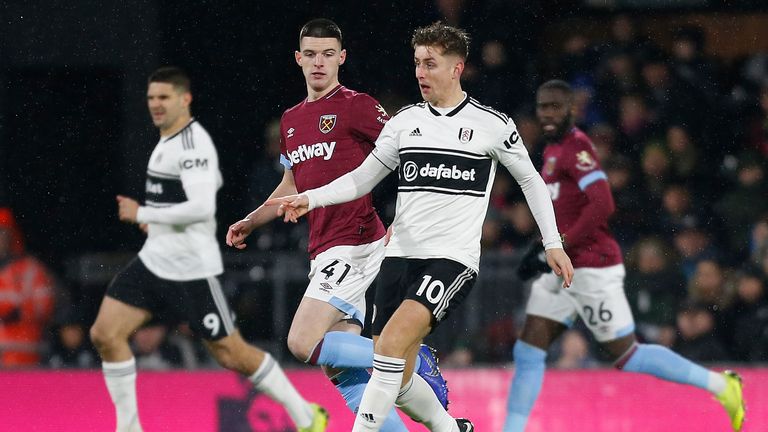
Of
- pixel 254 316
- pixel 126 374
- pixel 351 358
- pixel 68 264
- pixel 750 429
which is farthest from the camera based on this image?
pixel 68 264

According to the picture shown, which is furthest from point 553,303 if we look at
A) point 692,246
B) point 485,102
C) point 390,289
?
point 485,102

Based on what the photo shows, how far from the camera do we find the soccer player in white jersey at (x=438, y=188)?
516 cm

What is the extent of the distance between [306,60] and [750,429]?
3.27 meters

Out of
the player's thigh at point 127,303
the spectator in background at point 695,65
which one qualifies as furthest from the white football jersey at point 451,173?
the spectator in background at point 695,65

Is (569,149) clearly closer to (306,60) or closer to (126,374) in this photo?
(306,60)

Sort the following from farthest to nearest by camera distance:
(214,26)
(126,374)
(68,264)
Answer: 1. (214,26)
2. (68,264)
3. (126,374)

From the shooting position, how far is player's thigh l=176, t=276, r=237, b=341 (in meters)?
6.57

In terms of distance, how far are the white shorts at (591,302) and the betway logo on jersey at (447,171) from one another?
1.71 m

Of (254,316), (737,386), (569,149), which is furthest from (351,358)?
(254,316)

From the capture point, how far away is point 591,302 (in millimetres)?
6777

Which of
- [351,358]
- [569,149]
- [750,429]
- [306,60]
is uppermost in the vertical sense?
[306,60]

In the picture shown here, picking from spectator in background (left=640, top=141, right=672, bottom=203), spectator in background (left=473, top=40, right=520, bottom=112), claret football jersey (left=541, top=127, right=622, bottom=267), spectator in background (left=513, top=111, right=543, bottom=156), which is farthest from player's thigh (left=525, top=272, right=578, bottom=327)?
spectator in background (left=473, top=40, right=520, bottom=112)

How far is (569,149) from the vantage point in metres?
6.70

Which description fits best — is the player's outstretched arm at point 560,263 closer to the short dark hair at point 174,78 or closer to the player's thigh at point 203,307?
the player's thigh at point 203,307
